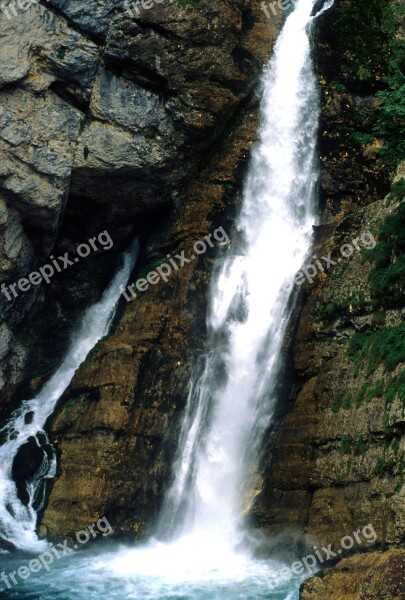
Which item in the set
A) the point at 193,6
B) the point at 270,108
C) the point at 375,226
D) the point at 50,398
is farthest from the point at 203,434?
the point at 193,6

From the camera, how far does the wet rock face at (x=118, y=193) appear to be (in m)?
20.9

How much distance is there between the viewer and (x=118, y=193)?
24359 mm

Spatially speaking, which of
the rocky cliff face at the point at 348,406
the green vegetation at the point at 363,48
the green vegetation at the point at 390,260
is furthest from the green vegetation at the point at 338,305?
the green vegetation at the point at 363,48

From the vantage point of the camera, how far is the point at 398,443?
15.5 meters

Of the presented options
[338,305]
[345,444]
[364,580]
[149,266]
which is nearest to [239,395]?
[338,305]

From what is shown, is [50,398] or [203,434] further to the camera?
[50,398]

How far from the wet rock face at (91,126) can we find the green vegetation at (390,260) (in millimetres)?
7340

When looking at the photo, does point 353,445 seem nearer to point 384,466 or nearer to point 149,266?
point 384,466

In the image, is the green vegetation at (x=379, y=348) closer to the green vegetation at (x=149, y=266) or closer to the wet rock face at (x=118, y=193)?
the wet rock face at (x=118, y=193)

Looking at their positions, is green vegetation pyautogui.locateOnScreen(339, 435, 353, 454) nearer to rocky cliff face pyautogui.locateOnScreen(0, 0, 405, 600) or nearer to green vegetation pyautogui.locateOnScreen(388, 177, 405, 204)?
rocky cliff face pyautogui.locateOnScreen(0, 0, 405, 600)

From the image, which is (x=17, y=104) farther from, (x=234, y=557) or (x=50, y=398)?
(x=234, y=557)

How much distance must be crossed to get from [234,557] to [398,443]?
5.22 metres

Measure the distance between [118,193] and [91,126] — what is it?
226 centimetres

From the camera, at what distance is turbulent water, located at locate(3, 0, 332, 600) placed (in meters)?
17.0
